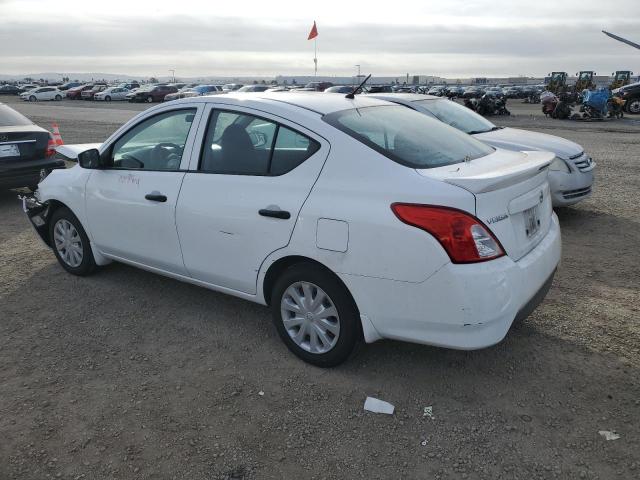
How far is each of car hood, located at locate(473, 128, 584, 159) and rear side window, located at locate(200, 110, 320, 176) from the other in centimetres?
405

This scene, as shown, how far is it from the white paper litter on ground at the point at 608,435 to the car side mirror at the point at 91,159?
3982 mm

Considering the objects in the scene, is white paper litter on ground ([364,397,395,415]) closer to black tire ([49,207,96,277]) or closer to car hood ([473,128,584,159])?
black tire ([49,207,96,277])

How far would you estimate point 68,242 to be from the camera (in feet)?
16.3

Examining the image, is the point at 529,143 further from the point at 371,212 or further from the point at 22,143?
the point at 22,143

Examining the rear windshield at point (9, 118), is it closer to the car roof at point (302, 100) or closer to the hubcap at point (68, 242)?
the hubcap at point (68, 242)

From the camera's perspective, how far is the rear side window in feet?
10.8

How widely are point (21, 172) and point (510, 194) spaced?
721cm

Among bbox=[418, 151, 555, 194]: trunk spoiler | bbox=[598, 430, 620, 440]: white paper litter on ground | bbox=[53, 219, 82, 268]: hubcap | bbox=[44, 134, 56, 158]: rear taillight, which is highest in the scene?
bbox=[418, 151, 555, 194]: trunk spoiler

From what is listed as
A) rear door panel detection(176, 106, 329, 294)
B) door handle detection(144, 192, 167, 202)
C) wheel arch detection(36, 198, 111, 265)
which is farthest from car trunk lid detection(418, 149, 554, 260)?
wheel arch detection(36, 198, 111, 265)

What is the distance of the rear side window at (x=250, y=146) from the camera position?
328 cm

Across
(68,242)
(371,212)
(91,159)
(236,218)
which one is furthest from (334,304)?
(68,242)

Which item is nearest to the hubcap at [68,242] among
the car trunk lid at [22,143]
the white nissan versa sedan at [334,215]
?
the white nissan versa sedan at [334,215]

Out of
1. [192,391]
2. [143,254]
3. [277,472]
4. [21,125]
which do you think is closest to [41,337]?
[143,254]

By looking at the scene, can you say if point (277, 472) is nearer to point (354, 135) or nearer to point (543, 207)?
point (354, 135)
